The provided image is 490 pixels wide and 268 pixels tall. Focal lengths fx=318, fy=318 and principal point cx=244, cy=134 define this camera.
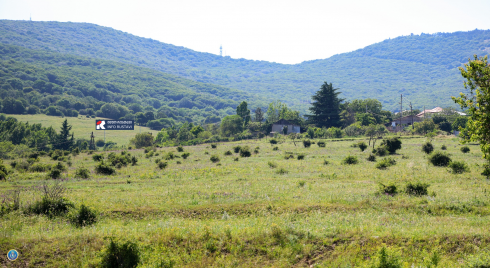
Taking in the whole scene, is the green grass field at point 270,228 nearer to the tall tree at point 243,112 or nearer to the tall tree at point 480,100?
the tall tree at point 480,100

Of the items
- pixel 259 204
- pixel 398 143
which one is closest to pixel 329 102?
pixel 398 143

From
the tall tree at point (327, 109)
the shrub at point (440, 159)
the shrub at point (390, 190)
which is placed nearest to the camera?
the shrub at point (390, 190)

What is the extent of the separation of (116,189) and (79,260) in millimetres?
11803

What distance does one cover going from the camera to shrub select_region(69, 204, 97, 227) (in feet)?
46.6

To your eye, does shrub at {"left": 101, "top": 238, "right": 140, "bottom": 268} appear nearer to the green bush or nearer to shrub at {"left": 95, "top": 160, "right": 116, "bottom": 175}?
shrub at {"left": 95, "top": 160, "right": 116, "bottom": 175}

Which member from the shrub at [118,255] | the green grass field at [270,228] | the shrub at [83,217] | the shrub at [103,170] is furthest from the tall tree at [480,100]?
the shrub at [103,170]

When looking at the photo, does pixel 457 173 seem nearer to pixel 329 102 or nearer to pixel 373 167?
pixel 373 167

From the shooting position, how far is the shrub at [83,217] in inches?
559

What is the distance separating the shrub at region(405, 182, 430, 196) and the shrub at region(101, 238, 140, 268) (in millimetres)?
15116

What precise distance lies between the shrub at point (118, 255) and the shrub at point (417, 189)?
1512 cm

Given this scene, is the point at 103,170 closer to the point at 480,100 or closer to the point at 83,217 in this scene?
the point at 83,217

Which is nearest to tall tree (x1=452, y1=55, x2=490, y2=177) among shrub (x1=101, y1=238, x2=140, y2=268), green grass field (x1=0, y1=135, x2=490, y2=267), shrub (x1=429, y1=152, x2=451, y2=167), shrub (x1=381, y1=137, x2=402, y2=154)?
green grass field (x1=0, y1=135, x2=490, y2=267)

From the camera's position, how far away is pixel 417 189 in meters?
18.2

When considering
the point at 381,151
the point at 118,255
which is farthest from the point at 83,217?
the point at 381,151
